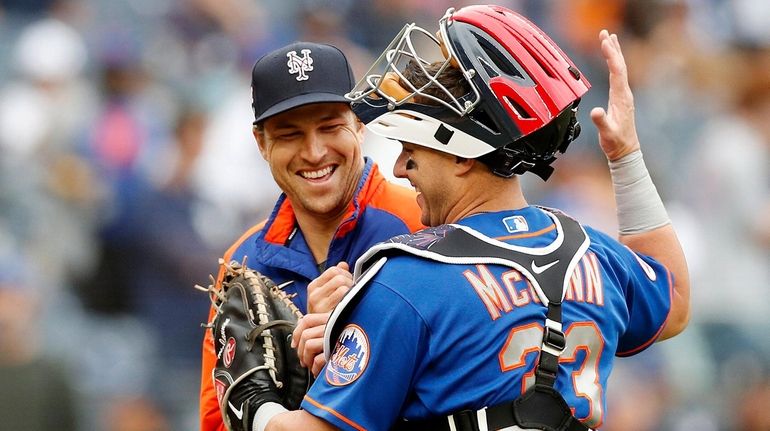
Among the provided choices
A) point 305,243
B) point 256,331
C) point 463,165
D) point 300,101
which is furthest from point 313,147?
point 463,165

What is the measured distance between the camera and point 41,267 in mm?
8102

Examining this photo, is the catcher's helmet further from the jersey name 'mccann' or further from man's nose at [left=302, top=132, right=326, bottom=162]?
man's nose at [left=302, top=132, right=326, bottom=162]

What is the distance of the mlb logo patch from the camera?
3109mm

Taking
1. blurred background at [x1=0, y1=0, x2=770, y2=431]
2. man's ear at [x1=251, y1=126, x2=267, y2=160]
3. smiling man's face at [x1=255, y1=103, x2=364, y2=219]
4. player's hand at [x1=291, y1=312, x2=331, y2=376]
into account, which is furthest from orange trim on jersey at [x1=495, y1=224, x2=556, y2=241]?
blurred background at [x1=0, y1=0, x2=770, y2=431]

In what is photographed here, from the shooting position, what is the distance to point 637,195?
3635 mm

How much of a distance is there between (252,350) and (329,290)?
33 cm

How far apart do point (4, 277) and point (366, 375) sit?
480 centimetres

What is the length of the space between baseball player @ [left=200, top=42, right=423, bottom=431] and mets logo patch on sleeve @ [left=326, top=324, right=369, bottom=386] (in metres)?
0.85

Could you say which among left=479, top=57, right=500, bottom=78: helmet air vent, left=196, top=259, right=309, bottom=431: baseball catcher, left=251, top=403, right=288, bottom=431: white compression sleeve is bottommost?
left=251, top=403, right=288, bottom=431: white compression sleeve

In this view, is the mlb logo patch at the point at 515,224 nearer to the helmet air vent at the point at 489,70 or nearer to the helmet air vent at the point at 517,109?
the helmet air vent at the point at 517,109

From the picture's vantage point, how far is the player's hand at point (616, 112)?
3484mm

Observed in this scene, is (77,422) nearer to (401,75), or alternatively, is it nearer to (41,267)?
(41,267)

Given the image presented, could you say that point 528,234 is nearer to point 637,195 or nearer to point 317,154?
point 637,195

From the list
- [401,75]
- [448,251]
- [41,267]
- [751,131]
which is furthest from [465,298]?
[751,131]
